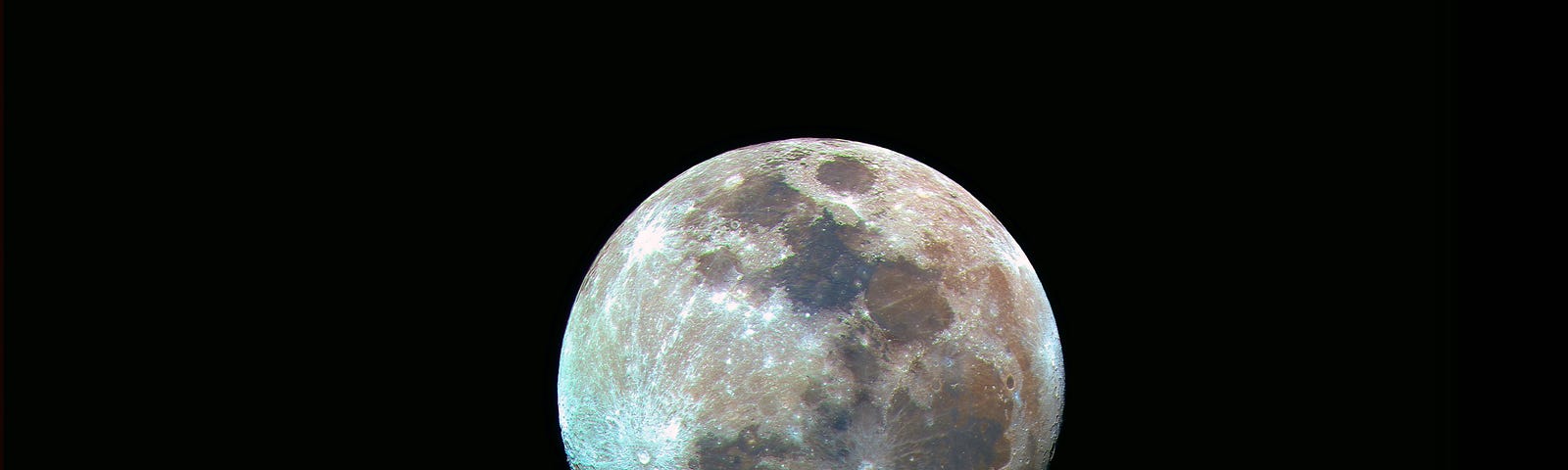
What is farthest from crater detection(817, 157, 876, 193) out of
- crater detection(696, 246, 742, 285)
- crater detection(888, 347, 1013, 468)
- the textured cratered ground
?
crater detection(888, 347, 1013, 468)

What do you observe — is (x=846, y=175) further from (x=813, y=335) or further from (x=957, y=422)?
(x=957, y=422)

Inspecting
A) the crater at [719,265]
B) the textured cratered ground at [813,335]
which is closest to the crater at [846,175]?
the textured cratered ground at [813,335]

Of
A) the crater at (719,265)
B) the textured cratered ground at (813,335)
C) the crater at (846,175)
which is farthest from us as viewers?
the crater at (846,175)

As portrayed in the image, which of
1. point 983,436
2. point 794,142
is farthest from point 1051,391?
point 794,142

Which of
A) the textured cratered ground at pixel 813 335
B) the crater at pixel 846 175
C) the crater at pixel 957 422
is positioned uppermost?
the crater at pixel 846 175

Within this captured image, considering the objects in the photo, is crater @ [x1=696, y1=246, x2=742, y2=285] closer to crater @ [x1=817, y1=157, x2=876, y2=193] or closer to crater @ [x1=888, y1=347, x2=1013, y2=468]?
crater @ [x1=817, y1=157, x2=876, y2=193]

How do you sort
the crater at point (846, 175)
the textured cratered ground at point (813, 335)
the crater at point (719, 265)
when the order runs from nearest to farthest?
the textured cratered ground at point (813, 335) < the crater at point (719, 265) < the crater at point (846, 175)

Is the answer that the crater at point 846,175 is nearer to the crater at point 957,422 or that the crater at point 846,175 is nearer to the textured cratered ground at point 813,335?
the textured cratered ground at point 813,335

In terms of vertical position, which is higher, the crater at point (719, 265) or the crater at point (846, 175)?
the crater at point (846, 175)

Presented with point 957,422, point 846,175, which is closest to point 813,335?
point 957,422
